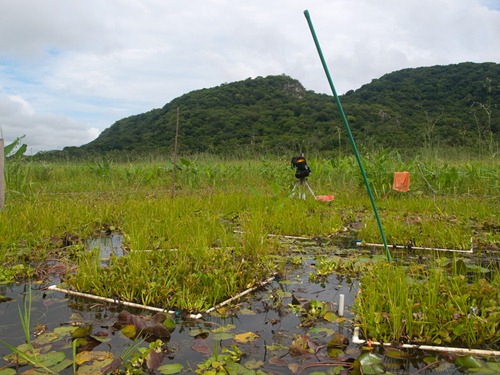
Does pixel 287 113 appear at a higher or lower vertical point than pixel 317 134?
higher

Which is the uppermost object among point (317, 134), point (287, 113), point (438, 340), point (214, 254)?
point (287, 113)

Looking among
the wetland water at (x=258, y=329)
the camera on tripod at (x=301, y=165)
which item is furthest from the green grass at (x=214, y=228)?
the camera on tripod at (x=301, y=165)

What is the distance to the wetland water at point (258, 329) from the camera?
1721 mm

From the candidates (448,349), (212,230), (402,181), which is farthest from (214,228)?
(402,181)

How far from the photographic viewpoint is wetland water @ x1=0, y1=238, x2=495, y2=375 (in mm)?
1721

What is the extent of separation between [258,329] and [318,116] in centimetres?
2125

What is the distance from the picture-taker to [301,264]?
3213 mm

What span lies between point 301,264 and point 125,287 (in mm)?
1349

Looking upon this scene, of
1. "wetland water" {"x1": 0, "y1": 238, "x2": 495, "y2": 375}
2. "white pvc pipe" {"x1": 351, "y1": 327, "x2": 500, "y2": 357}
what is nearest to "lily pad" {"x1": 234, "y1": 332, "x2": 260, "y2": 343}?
"wetland water" {"x1": 0, "y1": 238, "x2": 495, "y2": 375}

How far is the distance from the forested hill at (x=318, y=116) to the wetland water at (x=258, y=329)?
37.3 feet

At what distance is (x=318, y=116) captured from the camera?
22531 millimetres

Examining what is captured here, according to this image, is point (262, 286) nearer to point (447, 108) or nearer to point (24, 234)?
point (24, 234)

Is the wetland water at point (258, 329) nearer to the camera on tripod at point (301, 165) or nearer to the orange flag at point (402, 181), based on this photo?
the camera on tripod at point (301, 165)

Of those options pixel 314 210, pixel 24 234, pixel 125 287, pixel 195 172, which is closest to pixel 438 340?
pixel 125 287
